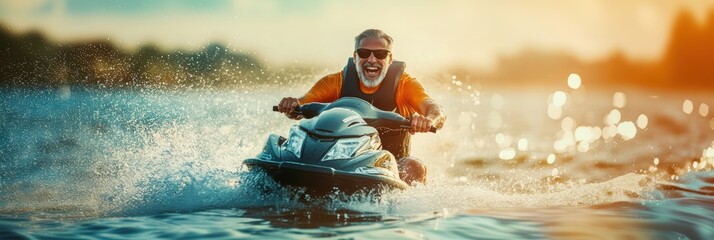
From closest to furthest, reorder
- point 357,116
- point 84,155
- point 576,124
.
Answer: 1. point 357,116
2. point 84,155
3. point 576,124

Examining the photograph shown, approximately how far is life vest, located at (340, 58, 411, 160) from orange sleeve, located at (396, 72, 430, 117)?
0.11 metres

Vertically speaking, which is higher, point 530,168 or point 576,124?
point 576,124

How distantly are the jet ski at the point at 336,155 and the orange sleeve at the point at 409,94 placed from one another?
1194 mm

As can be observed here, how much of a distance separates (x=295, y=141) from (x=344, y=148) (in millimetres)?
473

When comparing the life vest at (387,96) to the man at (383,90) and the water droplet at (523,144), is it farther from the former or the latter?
the water droplet at (523,144)

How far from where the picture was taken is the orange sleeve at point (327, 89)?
9.82 metres

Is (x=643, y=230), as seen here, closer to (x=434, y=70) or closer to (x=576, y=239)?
(x=576, y=239)

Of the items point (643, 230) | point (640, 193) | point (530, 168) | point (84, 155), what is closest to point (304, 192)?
point (643, 230)

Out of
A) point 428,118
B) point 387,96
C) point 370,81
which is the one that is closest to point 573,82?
point 387,96

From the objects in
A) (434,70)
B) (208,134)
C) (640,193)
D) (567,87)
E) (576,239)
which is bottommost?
(576,239)

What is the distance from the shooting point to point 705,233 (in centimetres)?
759

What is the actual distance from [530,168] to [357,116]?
735 cm

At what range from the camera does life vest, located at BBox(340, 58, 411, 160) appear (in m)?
9.40

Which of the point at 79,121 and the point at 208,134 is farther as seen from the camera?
the point at 79,121
